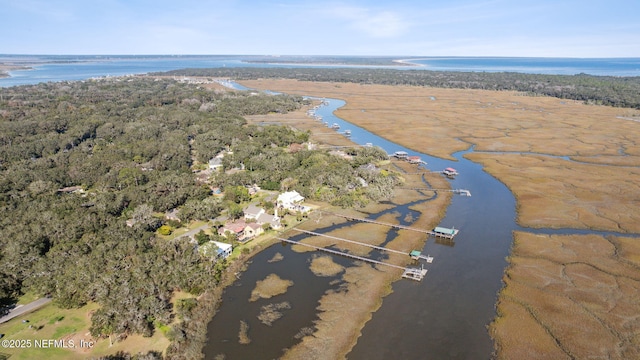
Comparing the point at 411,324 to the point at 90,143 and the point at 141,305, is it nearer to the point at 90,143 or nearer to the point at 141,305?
the point at 141,305

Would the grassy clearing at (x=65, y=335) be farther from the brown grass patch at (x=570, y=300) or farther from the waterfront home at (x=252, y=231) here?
the brown grass patch at (x=570, y=300)

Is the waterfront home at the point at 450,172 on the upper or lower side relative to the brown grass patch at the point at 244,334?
upper

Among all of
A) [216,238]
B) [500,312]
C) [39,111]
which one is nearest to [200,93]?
[39,111]

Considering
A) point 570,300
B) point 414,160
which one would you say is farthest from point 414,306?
point 414,160

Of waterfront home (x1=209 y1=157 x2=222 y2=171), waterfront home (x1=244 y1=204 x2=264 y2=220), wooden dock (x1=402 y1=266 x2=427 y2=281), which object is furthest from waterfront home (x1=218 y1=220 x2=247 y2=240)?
waterfront home (x1=209 y1=157 x2=222 y2=171)

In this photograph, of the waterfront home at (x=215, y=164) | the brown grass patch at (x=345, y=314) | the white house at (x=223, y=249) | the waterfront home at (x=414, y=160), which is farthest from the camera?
the waterfront home at (x=414, y=160)

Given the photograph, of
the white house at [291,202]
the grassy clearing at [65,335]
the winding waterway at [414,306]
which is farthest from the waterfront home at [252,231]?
the grassy clearing at [65,335]
